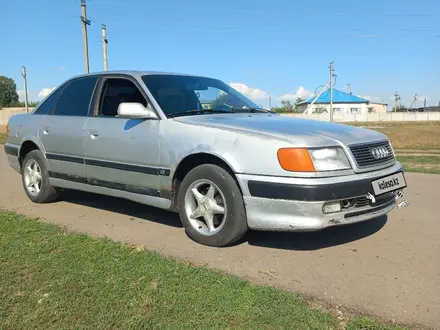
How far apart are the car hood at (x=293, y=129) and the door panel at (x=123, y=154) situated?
1.38 ft

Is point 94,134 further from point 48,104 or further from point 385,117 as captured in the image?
point 385,117

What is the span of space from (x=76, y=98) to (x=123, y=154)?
135 cm

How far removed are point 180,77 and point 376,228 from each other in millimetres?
2738

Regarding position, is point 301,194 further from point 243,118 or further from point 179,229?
point 179,229

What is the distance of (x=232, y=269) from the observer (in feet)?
11.3

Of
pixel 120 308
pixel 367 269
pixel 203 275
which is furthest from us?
pixel 367 269

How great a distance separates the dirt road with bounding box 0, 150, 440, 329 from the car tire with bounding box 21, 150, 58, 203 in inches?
6.7

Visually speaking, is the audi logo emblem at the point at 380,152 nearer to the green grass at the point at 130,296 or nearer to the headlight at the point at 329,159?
the headlight at the point at 329,159

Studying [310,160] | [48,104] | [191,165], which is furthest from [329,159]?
[48,104]

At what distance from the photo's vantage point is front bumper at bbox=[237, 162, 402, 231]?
3.47 meters

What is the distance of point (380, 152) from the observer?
4020 millimetres

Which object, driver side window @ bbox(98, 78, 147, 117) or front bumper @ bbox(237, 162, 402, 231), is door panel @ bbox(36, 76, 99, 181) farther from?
front bumper @ bbox(237, 162, 402, 231)

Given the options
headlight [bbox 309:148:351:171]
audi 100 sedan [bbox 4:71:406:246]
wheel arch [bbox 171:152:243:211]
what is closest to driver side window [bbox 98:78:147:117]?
audi 100 sedan [bbox 4:71:406:246]

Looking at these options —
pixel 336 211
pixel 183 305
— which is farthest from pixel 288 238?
pixel 183 305
